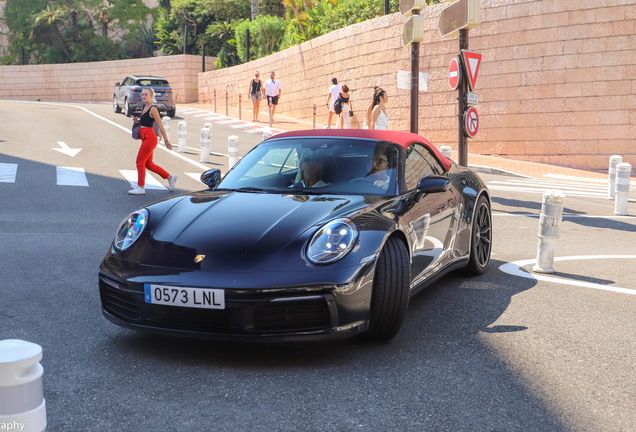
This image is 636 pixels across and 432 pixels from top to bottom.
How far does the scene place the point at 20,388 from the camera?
195 cm

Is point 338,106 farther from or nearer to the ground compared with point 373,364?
farther from the ground

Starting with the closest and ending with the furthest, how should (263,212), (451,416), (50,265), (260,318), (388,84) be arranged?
1. (451,416)
2. (260,318)
3. (263,212)
4. (50,265)
5. (388,84)

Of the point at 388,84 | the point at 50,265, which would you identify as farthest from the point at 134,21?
the point at 50,265

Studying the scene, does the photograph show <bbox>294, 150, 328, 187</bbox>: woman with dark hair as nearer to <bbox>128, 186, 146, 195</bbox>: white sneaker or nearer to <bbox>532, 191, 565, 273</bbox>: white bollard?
<bbox>532, 191, 565, 273</bbox>: white bollard

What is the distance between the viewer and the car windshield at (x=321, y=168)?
4.89 m

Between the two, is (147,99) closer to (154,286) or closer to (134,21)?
(154,286)

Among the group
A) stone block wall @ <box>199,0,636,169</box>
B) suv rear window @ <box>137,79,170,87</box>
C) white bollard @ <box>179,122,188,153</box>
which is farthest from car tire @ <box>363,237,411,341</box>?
suv rear window @ <box>137,79,170,87</box>

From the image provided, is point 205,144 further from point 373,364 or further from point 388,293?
point 373,364

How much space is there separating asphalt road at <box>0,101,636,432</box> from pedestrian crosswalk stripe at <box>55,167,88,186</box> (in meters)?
5.45

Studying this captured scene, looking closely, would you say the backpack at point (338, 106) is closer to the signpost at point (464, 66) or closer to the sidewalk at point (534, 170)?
the sidewalk at point (534, 170)

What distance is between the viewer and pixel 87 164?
14.8 metres

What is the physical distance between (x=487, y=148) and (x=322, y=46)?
10236mm

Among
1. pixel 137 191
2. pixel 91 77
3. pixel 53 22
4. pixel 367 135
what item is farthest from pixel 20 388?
pixel 53 22

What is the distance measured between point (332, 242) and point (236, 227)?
0.58 metres
